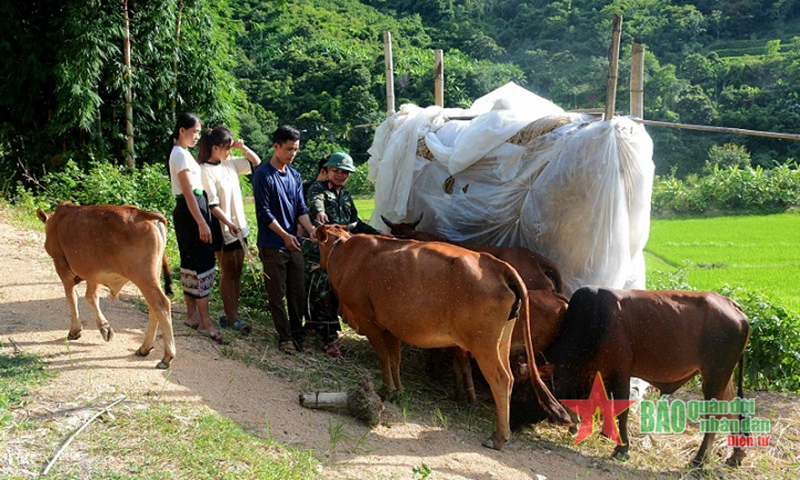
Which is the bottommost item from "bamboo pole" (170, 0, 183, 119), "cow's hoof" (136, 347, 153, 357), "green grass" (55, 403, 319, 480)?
"green grass" (55, 403, 319, 480)

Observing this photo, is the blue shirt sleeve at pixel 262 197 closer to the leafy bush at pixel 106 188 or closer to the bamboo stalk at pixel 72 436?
the bamboo stalk at pixel 72 436

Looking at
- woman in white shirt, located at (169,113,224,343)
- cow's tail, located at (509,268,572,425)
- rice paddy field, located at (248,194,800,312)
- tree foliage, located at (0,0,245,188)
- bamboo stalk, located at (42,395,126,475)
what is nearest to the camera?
bamboo stalk, located at (42,395,126,475)

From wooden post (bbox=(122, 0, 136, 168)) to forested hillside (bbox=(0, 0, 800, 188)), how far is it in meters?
0.10

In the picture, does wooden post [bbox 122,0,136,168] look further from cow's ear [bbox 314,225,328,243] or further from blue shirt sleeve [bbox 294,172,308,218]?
cow's ear [bbox 314,225,328,243]

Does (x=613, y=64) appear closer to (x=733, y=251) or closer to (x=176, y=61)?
(x=176, y=61)

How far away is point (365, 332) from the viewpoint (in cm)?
545

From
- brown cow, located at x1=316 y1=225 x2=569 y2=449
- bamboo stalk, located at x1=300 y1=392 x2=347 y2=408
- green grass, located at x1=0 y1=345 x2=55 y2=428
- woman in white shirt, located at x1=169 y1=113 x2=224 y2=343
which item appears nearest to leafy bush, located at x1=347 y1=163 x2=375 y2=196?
woman in white shirt, located at x1=169 y1=113 x2=224 y2=343

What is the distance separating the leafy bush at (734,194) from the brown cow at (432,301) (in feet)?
54.2

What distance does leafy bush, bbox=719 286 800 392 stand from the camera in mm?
6738

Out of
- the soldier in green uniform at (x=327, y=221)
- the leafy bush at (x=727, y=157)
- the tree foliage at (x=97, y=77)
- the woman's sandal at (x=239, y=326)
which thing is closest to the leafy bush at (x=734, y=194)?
the leafy bush at (x=727, y=157)

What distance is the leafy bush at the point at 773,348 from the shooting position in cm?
674

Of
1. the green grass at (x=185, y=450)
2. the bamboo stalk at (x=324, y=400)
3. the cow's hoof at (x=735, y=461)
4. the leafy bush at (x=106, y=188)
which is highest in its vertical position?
the leafy bush at (x=106, y=188)

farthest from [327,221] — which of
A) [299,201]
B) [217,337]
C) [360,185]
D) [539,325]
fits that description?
[360,185]

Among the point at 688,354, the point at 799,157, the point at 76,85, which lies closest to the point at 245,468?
the point at 688,354
